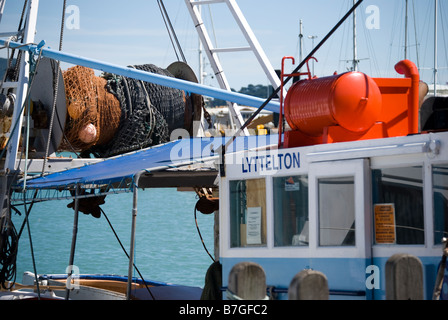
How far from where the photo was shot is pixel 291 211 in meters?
7.44

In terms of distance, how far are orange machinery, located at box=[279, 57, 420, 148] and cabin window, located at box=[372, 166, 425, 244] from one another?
87cm

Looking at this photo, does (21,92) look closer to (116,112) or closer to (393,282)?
(116,112)

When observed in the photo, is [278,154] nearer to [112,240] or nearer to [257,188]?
[257,188]

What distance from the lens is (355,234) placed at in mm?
6738

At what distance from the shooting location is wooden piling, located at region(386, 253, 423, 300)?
509cm

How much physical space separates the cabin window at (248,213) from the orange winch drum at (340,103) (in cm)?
83

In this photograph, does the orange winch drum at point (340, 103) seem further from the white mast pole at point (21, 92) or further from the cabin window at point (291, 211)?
the white mast pole at point (21, 92)

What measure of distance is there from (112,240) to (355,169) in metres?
38.6

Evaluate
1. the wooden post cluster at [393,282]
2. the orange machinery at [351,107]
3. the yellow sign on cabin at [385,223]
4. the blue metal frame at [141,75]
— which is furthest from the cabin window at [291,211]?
the blue metal frame at [141,75]

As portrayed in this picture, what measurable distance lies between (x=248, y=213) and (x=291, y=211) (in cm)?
62

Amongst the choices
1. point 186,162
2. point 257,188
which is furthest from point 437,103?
point 186,162

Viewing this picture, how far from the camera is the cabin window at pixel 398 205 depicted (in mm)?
6441

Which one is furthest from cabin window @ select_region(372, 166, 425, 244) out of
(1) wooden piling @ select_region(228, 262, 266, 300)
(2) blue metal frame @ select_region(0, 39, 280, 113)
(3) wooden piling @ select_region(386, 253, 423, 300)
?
(2) blue metal frame @ select_region(0, 39, 280, 113)

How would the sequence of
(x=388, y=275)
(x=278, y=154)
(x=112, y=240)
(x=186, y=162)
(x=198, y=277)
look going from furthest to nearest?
(x=112, y=240), (x=198, y=277), (x=186, y=162), (x=278, y=154), (x=388, y=275)
